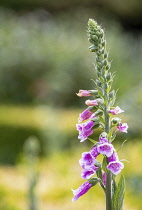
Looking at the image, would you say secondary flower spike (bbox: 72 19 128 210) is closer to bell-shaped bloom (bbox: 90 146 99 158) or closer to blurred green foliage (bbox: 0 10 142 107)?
bell-shaped bloom (bbox: 90 146 99 158)

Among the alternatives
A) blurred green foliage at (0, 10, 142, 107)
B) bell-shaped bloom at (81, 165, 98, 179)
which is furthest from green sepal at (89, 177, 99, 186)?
blurred green foliage at (0, 10, 142, 107)

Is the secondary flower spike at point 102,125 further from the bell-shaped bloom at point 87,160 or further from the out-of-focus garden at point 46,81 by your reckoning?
the out-of-focus garden at point 46,81

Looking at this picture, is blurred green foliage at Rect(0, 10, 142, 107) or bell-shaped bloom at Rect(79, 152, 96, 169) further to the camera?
blurred green foliage at Rect(0, 10, 142, 107)

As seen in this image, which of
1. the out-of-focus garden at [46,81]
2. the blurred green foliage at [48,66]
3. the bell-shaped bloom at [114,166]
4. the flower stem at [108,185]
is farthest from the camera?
the blurred green foliage at [48,66]

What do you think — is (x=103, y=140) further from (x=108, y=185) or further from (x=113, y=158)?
(x=108, y=185)

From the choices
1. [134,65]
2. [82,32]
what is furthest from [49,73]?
[82,32]

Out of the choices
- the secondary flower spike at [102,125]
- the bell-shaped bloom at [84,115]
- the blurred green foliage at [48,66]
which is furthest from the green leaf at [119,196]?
the blurred green foliage at [48,66]

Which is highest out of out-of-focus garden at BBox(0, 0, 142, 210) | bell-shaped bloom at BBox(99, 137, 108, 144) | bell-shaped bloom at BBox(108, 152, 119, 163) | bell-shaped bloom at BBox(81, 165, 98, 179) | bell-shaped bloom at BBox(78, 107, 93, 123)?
out-of-focus garden at BBox(0, 0, 142, 210)

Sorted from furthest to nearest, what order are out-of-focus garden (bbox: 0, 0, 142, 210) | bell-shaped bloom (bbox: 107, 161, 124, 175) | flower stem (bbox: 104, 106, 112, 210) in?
1. out-of-focus garden (bbox: 0, 0, 142, 210)
2. flower stem (bbox: 104, 106, 112, 210)
3. bell-shaped bloom (bbox: 107, 161, 124, 175)

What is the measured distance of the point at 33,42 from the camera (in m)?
18.7

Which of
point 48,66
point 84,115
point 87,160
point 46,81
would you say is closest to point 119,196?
point 87,160

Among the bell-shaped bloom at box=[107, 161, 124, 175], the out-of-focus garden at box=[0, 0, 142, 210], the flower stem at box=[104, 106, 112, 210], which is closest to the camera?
the bell-shaped bloom at box=[107, 161, 124, 175]

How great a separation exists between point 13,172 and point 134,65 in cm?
1126

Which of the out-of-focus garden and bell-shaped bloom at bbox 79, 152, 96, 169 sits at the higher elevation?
the out-of-focus garden
